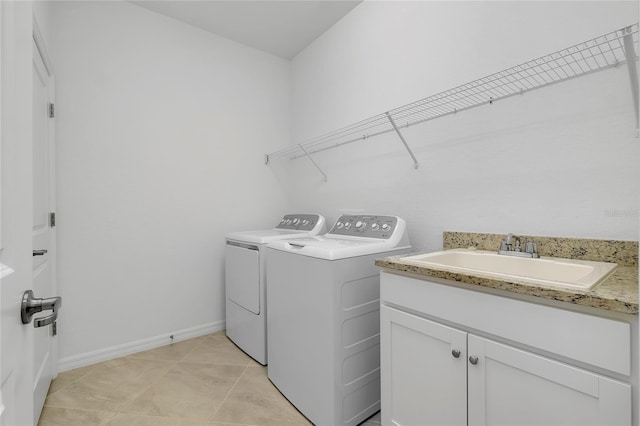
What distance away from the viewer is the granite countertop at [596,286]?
0.75 metres

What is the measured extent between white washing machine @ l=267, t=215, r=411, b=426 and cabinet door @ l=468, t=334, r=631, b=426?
0.59 meters

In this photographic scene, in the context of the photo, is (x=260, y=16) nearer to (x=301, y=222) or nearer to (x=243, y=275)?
(x=301, y=222)

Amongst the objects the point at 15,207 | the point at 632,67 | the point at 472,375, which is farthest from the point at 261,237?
the point at 632,67

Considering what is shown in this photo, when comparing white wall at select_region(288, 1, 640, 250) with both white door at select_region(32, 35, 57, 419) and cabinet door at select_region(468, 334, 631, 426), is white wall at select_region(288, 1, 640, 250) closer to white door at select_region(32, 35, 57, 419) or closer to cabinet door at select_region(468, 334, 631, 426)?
cabinet door at select_region(468, 334, 631, 426)

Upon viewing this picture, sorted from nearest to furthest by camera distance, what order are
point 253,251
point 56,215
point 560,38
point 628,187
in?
1. point 628,187
2. point 560,38
3. point 56,215
4. point 253,251

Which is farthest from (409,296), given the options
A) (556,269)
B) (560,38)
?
(560,38)

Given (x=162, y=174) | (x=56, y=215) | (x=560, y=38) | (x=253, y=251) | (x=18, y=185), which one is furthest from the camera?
(x=162, y=174)

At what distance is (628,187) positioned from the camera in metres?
1.21

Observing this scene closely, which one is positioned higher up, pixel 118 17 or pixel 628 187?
pixel 118 17

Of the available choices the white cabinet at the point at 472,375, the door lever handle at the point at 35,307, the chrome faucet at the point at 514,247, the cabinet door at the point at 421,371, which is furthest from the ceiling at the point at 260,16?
the door lever handle at the point at 35,307

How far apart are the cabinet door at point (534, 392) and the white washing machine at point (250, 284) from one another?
4.60 feet

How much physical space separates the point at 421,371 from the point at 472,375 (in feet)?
0.69

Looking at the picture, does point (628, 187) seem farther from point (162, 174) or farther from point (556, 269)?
point (162, 174)

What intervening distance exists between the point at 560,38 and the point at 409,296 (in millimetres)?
1345
